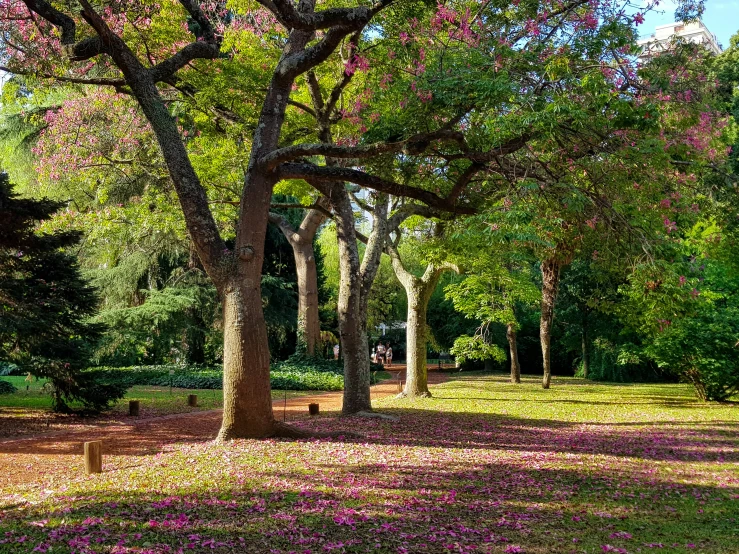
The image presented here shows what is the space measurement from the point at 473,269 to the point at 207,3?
9.10m

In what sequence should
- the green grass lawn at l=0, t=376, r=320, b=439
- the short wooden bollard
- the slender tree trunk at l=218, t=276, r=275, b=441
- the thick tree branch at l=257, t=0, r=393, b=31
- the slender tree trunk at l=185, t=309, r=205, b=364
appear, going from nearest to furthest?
the short wooden bollard < the thick tree branch at l=257, t=0, r=393, b=31 < the slender tree trunk at l=218, t=276, r=275, b=441 < the green grass lawn at l=0, t=376, r=320, b=439 < the slender tree trunk at l=185, t=309, r=205, b=364

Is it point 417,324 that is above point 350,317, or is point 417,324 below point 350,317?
below

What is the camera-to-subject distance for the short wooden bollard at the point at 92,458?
26.3 feet

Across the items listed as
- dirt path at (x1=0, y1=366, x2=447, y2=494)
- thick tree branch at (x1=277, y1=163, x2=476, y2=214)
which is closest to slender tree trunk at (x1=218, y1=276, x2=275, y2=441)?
dirt path at (x1=0, y1=366, x2=447, y2=494)

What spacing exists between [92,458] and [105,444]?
2.88m

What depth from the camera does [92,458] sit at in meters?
8.06

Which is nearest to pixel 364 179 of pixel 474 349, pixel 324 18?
pixel 324 18

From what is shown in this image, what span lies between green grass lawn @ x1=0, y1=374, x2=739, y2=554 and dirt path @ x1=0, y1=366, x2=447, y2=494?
0.70m

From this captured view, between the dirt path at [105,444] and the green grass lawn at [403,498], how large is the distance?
27.7 inches

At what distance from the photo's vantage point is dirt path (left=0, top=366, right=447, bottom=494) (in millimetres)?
8461

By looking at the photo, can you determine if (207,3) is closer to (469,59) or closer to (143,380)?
(469,59)

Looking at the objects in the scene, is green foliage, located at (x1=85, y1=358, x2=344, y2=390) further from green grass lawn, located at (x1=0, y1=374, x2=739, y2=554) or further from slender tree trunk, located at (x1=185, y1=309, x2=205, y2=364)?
green grass lawn, located at (x1=0, y1=374, x2=739, y2=554)

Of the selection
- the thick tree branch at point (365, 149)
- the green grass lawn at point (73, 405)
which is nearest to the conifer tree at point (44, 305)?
the green grass lawn at point (73, 405)

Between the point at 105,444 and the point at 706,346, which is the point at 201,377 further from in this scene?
the point at 706,346
